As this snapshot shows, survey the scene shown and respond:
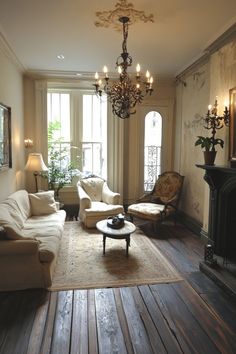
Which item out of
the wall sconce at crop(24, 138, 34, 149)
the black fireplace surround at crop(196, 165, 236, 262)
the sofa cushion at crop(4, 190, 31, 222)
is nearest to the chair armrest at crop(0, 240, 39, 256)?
the sofa cushion at crop(4, 190, 31, 222)

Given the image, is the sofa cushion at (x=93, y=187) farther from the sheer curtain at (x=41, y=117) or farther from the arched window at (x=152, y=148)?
the arched window at (x=152, y=148)

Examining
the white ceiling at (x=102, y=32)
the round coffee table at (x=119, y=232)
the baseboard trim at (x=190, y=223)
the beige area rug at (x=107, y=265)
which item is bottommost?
the beige area rug at (x=107, y=265)

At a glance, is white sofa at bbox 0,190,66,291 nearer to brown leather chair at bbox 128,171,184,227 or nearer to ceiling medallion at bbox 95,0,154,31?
brown leather chair at bbox 128,171,184,227

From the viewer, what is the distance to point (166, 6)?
3023 mm

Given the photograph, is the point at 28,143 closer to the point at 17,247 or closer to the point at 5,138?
the point at 5,138

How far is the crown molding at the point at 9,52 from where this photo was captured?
3966mm

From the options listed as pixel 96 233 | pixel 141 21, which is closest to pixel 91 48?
pixel 141 21

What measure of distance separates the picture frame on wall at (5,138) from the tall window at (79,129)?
1592 millimetres

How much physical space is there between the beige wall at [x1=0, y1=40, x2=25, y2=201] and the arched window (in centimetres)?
267

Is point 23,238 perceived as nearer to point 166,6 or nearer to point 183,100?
point 166,6

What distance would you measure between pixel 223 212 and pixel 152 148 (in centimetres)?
292

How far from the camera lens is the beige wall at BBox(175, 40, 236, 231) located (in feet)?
12.1

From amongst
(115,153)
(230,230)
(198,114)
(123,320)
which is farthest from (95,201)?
(123,320)

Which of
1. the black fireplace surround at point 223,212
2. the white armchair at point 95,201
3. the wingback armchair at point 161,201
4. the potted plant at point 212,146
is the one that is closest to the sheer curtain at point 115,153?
A: the white armchair at point 95,201
